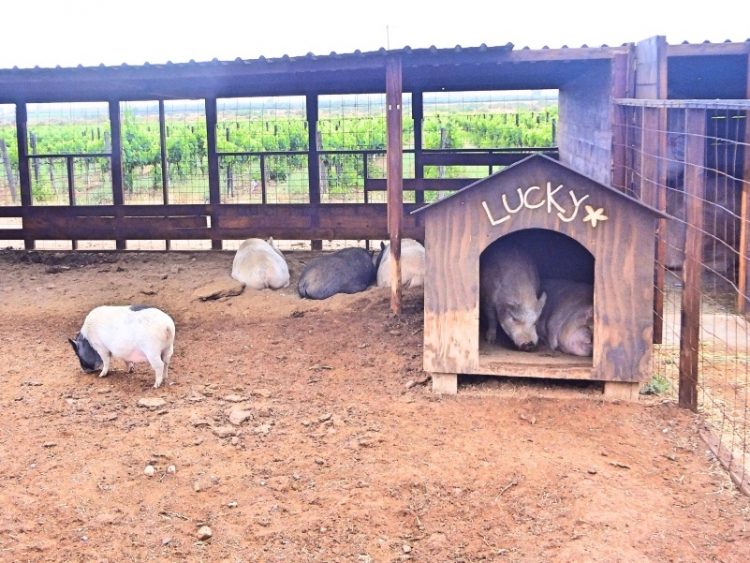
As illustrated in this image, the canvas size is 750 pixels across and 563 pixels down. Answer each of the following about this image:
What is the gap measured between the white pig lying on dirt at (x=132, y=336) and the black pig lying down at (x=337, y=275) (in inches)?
118

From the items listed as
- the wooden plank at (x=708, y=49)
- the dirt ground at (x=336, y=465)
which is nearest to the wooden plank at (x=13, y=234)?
the dirt ground at (x=336, y=465)

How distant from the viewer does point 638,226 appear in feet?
21.1

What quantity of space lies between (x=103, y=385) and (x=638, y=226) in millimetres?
4386

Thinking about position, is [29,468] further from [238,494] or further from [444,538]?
[444,538]

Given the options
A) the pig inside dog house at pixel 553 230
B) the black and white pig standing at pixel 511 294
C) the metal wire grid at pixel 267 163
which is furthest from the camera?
the metal wire grid at pixel 267 163

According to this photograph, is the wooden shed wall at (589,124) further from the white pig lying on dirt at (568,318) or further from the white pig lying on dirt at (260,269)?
the white pig lying on dirt at (260,269)

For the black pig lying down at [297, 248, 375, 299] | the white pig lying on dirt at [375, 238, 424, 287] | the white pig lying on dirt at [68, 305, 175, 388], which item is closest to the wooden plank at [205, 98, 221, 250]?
the black pig lying down at [297, 248, 375, 299]

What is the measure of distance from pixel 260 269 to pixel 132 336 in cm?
357

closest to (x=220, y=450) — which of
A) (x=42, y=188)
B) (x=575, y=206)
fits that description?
(x=575, y=206)

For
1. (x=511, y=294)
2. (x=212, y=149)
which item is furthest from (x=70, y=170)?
(x=511, y=294)

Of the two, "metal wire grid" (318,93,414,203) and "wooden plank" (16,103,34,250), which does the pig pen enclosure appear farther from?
"metal wire grid" (318,93,414,203)

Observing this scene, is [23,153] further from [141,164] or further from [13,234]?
[141,164]

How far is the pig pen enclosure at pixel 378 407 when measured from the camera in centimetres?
Result: 462

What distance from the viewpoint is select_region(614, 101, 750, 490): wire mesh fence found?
19.3ft
